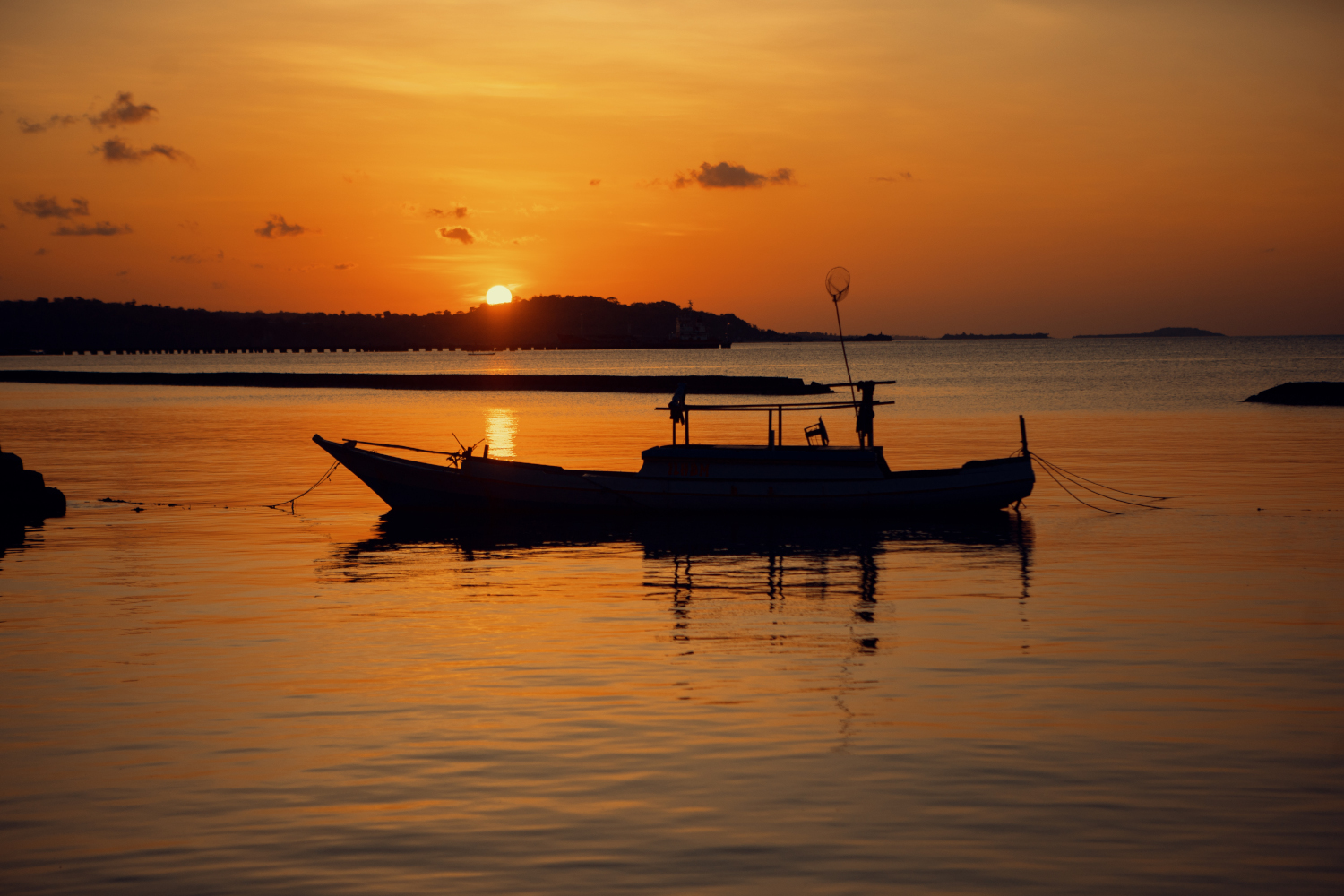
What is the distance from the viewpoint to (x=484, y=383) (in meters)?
156

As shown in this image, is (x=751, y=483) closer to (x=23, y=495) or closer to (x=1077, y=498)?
(x=1077, y=498)

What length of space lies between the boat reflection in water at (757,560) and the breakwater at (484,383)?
93.7 metres

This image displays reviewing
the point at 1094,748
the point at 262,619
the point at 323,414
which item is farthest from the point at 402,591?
the point at 323,414

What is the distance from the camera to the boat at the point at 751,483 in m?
34.9

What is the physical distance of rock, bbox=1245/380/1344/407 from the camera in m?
96.1

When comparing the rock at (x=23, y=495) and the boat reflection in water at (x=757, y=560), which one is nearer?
the boat reflection in water at (x=757, y=560)

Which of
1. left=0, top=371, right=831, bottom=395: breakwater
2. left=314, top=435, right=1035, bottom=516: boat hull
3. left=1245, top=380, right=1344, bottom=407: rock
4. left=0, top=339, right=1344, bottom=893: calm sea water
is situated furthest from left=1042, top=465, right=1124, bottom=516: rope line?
left=0, top=371, right=831, bottom=395: breakwater

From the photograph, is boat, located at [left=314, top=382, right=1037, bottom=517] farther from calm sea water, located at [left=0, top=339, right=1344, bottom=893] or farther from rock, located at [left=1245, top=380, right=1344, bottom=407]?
rock, located at [left=1245, top=380, right=1344, bottom=407]

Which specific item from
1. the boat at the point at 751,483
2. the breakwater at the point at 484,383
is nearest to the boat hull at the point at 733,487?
the boat at the point at 751,483

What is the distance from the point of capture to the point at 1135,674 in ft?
52.6

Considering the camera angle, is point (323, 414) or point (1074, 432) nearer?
point (1074, 432)

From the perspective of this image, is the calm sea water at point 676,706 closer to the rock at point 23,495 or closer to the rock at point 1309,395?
the rock at point 23,495

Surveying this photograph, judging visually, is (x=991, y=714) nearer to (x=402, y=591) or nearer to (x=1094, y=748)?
(x=1094, y=748)

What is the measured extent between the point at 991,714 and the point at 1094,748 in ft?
4.99
